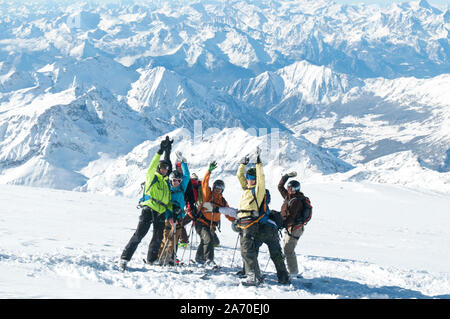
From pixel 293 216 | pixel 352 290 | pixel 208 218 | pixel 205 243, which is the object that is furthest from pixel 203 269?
pixel 352 290

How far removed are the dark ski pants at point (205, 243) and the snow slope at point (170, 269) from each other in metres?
0.61

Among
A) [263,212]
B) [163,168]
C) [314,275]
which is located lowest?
[314,275]

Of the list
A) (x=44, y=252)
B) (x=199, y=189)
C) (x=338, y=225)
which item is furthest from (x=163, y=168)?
(x=338, y=225)

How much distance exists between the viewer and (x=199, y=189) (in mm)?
13438

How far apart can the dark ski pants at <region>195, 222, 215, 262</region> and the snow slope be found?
0.61 meters

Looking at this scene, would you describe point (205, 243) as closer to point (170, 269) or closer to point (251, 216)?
point (170, 269)

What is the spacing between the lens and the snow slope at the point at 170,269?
30.4 feet

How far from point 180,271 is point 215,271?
0.94 metres

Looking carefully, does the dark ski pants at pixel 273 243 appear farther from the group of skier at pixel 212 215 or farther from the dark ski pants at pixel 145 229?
the dark ski pants at pixel 145 229

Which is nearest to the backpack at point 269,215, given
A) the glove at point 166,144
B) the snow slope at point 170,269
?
the snow slope at point 170,269

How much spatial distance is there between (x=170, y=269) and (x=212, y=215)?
1852 mm

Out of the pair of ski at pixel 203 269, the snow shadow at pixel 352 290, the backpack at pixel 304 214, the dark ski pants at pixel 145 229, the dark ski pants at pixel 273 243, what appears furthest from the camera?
the backpack at pixel 304 214

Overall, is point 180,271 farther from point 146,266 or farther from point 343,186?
point 343,186

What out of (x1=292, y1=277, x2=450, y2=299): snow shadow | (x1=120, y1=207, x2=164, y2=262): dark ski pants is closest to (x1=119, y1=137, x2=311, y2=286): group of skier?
(x1=120, y1=207, x2=164, y2=262): dark ski pants
